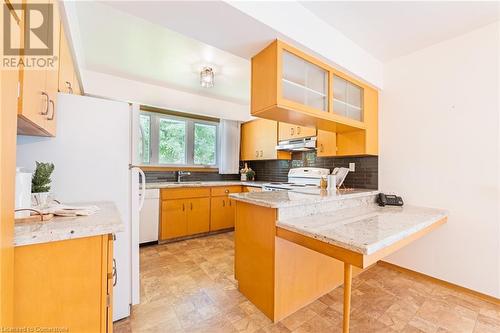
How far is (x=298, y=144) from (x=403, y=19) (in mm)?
1828

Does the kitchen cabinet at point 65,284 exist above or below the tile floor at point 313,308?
above

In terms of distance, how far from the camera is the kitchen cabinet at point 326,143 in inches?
112

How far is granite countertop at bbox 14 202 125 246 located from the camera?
807 millimetres

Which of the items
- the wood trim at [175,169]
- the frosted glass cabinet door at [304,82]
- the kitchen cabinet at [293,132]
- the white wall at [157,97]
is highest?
the white wall at [157,97]

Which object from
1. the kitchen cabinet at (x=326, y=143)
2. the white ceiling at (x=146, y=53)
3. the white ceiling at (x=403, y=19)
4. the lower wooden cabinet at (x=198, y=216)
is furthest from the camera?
the lower wooden cabinet at (x=198, y=216)

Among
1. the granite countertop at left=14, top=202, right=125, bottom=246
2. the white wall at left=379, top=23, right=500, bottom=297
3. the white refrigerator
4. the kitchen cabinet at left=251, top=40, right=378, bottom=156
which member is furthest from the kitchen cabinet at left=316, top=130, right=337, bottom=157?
the granite countertop at left=14, top=202, right=125, bottom=246

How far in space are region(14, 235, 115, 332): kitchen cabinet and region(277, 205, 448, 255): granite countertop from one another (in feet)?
3.56

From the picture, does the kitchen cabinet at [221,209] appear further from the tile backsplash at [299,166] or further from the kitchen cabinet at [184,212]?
the tile backsplash at [299,166]

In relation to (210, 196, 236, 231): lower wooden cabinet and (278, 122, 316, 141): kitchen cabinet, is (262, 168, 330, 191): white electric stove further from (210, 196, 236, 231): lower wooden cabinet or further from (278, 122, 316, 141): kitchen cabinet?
(210, 196, 236, 231): lower wooden cabinet

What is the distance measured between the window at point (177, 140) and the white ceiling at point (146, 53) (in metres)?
0.72

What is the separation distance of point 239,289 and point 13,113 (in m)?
1.96

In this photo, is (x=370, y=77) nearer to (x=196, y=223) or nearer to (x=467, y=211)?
(x=467, y=211)

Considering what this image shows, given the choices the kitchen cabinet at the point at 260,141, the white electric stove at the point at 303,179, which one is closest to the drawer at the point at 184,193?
the white electric stove at the point at 303,179

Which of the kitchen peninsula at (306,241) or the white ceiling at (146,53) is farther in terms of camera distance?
the white ceiling at (146,53)
